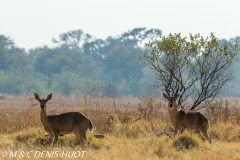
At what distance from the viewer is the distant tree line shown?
69938 millimetres

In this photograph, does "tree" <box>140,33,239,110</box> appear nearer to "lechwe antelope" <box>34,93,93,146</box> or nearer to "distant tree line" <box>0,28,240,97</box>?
"lechwe antelope" <box>34,93,93,146</box>

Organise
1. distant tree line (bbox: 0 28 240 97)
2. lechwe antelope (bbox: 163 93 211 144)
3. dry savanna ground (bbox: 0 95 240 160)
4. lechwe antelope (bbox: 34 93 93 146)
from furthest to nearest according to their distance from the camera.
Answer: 1. distant tree line (bbox: 0 28 240 97)
2. lechwe antelope (bbox: 163 93 211 144)
3. lechwe antelope (bbox: 34 93 93 146)
4. dry savanna ground (bbox: 0 95 240 160)

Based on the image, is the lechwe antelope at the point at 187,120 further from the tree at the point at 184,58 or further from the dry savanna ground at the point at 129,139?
the tree at the point at 184,58

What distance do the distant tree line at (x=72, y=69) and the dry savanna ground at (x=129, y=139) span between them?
49267 millimetres

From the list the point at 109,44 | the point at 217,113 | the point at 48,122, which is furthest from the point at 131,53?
the point at 48,122

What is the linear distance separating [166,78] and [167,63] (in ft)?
1.61

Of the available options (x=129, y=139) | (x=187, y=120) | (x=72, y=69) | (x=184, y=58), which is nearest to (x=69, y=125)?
(x=129, y=139)

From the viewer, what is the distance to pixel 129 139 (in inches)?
588

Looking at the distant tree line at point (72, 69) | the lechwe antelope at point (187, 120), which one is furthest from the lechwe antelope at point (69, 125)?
the distant tree line at point (72, 69)

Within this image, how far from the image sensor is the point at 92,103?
1797cm

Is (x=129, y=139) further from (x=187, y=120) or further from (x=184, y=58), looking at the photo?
(x=184, y=58)

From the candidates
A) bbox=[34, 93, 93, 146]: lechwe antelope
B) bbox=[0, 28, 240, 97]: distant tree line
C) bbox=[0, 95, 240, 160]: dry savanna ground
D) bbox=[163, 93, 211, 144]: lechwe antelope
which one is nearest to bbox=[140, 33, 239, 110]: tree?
bbox=[0, 95, 240, 160]: dry savanna ground

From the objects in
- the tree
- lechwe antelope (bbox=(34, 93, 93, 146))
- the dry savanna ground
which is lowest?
the dry savanna ground

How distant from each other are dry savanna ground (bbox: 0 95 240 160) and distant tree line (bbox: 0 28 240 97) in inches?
1940
